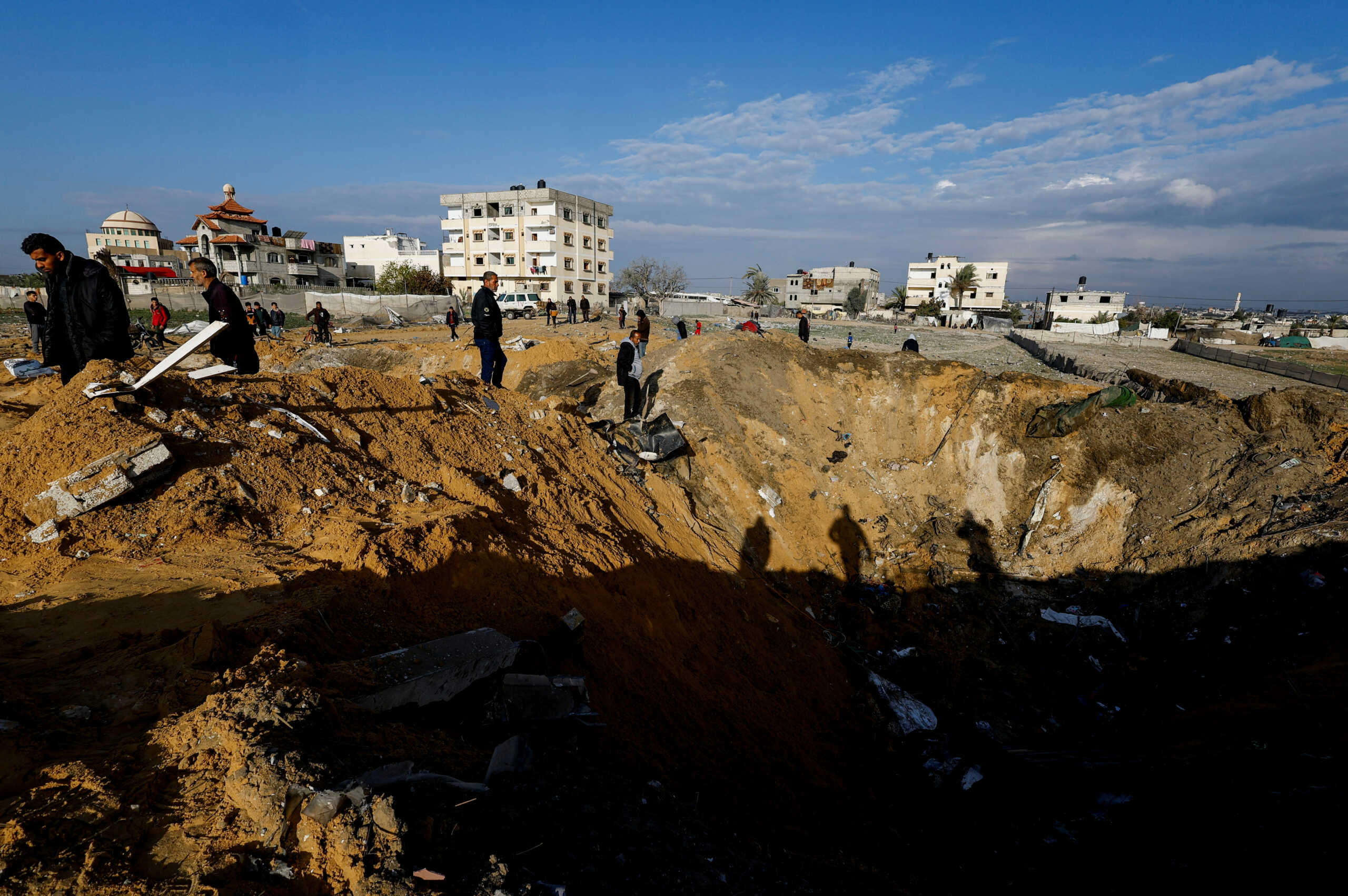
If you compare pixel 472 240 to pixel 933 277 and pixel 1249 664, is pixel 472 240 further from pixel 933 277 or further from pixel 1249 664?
pixel 933 277

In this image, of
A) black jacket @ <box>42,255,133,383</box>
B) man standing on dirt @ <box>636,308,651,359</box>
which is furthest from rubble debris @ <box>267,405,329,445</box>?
man standing on dirt @ <box>636,308,651,359</box>

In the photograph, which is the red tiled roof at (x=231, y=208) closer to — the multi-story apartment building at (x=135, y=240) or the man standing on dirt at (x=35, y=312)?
the multi-story apartment building at (x=135, y=240)

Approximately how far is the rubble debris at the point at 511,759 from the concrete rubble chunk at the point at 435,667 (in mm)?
486

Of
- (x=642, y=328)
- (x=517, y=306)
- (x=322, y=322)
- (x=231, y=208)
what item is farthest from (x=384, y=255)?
(x=642, y=328)

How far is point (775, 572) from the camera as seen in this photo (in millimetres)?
8445

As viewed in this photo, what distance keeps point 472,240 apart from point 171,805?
167 feet

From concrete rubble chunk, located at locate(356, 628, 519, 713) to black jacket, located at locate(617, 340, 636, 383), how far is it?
6.55 meters

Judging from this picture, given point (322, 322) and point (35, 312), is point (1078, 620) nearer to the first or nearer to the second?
point (35, 312)

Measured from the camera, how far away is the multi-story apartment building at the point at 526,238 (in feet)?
148

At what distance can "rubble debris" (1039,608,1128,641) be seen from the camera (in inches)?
274

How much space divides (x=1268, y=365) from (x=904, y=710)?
28.7m

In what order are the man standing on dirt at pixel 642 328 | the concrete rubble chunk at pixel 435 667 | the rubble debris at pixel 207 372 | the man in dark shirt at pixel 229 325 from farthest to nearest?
the man standing on dirt at pixel 642 328, the man in dark shirt at pixel 229 325, the rubble debris at pixel 207 372, the concrete rubble chunk at pixel 435 667

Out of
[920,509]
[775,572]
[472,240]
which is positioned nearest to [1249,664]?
[920,509]

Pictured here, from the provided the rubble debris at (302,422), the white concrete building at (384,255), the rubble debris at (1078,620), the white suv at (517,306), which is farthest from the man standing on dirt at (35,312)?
the white concrete building at (384,255)
